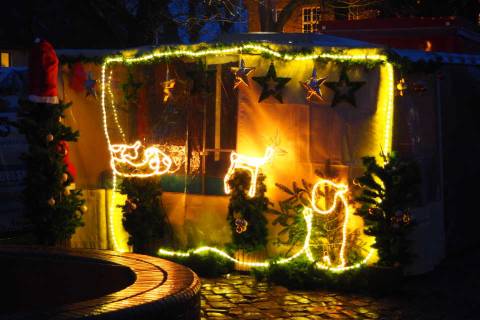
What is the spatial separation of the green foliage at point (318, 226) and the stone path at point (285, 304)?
63 centimetres

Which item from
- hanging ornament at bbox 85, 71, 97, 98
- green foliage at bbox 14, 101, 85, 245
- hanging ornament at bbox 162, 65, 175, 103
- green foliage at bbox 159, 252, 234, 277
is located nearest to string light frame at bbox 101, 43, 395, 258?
green foliage at bbox 159, 252, 234, 277

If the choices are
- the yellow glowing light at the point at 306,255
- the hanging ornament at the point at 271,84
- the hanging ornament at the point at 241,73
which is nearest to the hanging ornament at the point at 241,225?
the yellow glowing light at the point at 306,255

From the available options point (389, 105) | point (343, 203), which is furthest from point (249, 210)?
point (389, 105)

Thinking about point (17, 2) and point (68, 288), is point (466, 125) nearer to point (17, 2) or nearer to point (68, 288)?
point (68, 288)

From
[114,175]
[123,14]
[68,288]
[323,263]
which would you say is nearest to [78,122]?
[114,175]

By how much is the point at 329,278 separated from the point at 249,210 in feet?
4.83

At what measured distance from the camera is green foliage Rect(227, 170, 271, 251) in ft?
34.8

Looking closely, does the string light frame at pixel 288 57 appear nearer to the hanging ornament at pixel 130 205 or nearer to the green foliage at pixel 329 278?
the green foliage at pixel 329 278

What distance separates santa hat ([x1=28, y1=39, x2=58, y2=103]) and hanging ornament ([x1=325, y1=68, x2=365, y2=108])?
3.96 meters

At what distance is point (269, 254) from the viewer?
10812 millimetres

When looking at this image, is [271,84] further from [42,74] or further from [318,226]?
[42,74]

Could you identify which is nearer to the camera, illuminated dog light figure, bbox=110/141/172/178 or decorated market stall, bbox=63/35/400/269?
decorated market stall, bbox=63/35/400/269

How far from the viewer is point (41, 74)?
10.8 metres

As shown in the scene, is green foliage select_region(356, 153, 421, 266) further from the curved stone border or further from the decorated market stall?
the curved stone border
